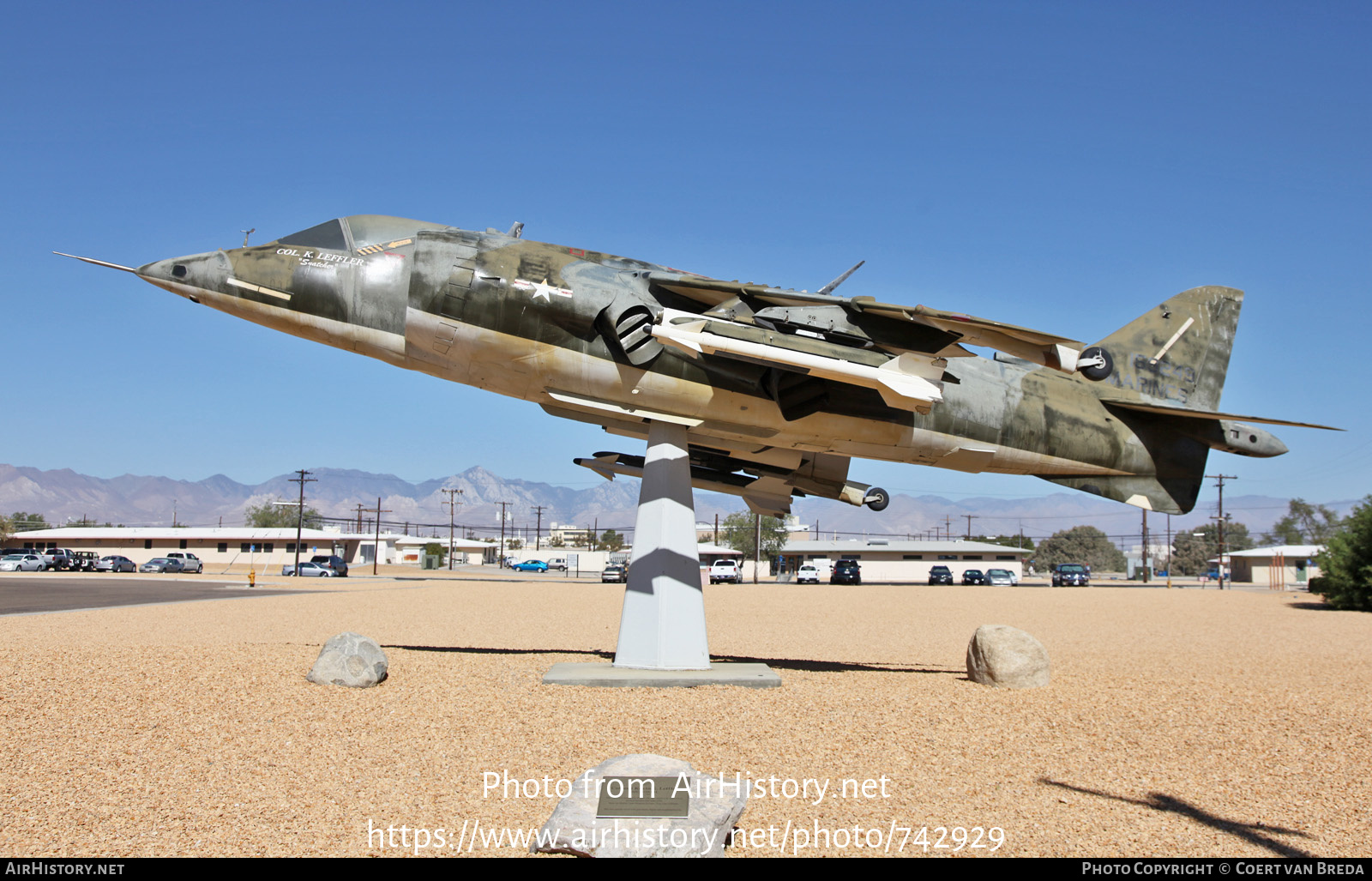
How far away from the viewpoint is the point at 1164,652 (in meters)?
18.3

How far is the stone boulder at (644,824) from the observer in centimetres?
537

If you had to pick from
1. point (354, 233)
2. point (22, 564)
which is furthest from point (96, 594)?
point (22, 564)

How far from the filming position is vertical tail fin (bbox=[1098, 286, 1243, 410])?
14.5 meters

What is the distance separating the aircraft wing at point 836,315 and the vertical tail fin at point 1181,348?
14.8 ft

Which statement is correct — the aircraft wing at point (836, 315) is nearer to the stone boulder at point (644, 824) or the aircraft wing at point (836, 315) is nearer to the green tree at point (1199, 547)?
the stone boulder at point (644, 824)

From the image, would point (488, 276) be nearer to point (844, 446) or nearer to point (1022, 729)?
point (844, 446)

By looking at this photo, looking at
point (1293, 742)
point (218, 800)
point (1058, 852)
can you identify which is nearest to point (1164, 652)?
point (1293, 742)

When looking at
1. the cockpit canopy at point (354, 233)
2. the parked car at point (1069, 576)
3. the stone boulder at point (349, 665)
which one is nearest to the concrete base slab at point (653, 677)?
the stone boulder at point (349, 665)

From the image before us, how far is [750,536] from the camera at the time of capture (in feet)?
372

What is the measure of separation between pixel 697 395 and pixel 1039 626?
57.3 ft

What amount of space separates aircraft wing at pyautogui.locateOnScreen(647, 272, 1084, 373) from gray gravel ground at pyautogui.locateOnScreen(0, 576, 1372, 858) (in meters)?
4.73

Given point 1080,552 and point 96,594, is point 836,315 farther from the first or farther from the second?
point 1080,552

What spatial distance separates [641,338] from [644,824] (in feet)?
24.1

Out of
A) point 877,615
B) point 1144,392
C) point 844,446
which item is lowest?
point 877,615
